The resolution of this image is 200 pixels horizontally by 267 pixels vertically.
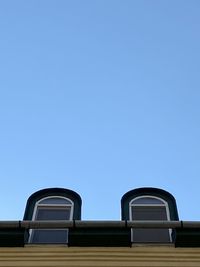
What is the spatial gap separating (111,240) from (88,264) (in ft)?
2.76

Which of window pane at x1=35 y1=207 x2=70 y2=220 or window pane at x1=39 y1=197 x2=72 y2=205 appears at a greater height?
window pane at x1=39 y1=197 x2=72 y2=205

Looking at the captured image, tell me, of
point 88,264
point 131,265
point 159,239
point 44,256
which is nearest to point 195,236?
point 159,239

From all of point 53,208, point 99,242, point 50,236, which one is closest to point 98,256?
point 99,242

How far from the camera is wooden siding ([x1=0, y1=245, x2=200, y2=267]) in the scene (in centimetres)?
980

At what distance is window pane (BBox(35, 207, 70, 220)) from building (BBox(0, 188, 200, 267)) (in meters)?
0.31

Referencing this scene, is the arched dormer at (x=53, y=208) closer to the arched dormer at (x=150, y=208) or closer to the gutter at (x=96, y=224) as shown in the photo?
the gutter at (x=96, y=224)

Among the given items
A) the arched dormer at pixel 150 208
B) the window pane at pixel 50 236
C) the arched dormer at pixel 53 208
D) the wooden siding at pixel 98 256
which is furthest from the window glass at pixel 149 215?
the window pane at pixel 50 236

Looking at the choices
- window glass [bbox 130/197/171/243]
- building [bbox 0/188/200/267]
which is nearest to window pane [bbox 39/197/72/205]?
building [bbox 0/188/200/267]

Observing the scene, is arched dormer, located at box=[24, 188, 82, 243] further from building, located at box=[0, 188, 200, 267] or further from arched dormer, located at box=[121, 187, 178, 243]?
arched dormer, located at box=[121, 187, 178, 243]

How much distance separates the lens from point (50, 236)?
11078mm

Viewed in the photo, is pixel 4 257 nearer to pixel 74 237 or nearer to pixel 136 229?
pixel 74 237

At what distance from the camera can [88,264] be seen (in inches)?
384

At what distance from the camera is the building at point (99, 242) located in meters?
9.91

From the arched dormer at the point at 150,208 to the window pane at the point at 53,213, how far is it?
1.29 meters
